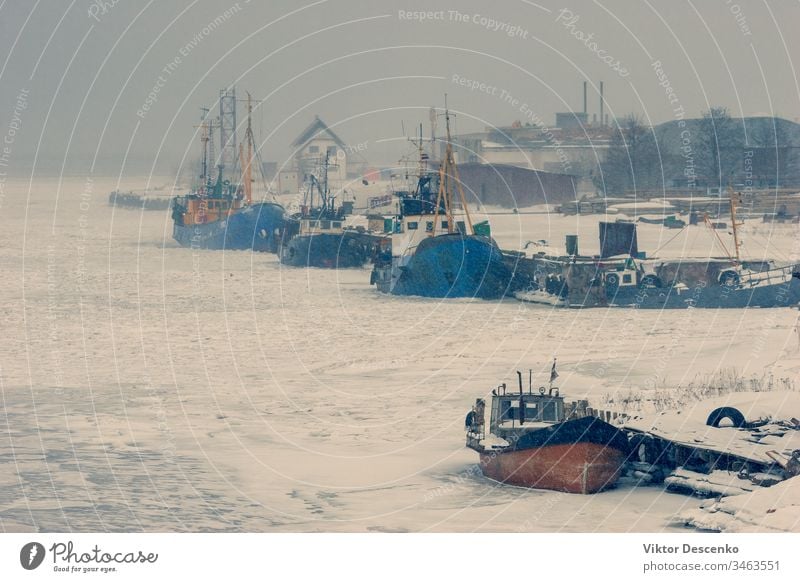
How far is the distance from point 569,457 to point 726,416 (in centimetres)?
402

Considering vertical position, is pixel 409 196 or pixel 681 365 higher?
pixel 409 196

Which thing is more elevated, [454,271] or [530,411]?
[454,271]

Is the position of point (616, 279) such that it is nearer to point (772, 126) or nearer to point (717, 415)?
point (717, 415)

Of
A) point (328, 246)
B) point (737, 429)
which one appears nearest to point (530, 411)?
point (737, 429)

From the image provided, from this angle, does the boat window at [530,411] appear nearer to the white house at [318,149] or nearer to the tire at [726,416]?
the tire at [726,416]

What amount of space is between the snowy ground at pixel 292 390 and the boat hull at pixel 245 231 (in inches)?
1071

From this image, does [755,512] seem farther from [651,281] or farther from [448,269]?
[448,269]

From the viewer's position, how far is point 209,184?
3959 inches

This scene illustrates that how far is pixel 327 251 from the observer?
73.9 metres

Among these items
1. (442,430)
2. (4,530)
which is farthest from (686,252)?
(4,530)

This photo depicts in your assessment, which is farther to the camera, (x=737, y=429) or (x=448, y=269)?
(x=448, y=269)

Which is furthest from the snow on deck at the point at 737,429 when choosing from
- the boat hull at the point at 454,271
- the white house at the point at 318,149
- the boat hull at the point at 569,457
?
the white house at the point at 318,149

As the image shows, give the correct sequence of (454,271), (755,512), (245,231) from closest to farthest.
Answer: (755,512) < (454,271) < (245,231)
